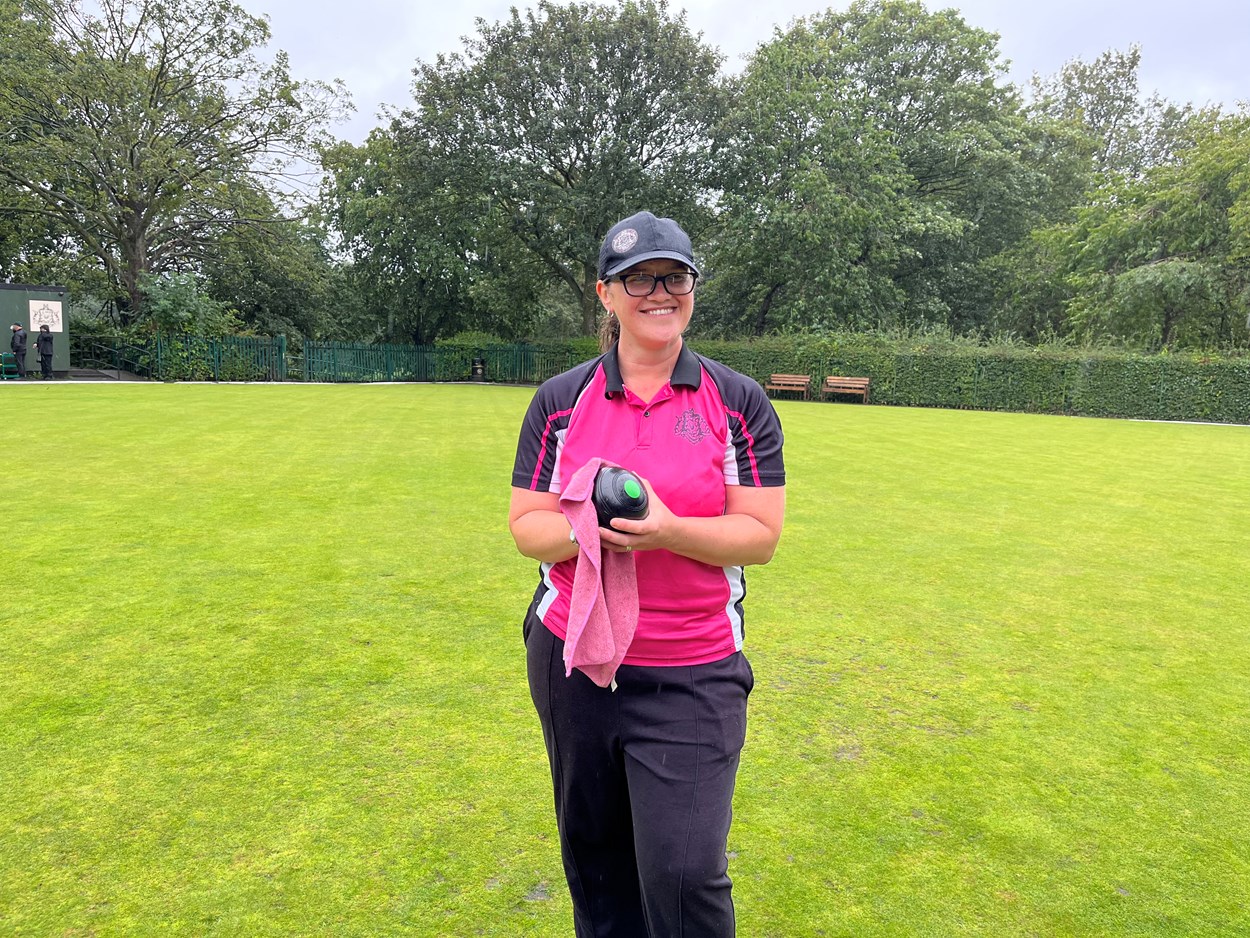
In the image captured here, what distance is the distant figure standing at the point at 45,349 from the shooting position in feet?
90.0

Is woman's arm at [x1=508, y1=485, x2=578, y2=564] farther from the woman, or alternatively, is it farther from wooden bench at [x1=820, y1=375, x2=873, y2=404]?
wooden bench at [x1=820, y1=375, x2=873, y2=404]

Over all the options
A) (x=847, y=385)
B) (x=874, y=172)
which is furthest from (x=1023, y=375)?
(x=874, y=172)

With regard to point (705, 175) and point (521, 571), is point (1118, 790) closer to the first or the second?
point (521, 571)

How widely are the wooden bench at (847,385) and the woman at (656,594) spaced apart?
30389 millimetres

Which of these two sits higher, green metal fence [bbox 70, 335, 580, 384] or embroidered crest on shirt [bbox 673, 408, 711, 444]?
green metal fence [bbox 70, 335, 580, 384]

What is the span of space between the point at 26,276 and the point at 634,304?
42735mm

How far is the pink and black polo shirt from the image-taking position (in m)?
1.95

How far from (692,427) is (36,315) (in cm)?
3307

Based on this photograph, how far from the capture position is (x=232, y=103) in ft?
118

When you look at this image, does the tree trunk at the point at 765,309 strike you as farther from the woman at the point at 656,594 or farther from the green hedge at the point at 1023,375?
the woman at the point at 656,594

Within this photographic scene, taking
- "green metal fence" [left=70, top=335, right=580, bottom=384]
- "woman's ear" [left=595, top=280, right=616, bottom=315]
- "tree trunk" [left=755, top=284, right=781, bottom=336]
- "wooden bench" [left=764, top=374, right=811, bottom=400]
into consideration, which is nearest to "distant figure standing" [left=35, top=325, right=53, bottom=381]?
"green metal fence" [left=70, top=335, right=580, bottom=384]

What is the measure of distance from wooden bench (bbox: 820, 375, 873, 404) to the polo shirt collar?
99.8ft

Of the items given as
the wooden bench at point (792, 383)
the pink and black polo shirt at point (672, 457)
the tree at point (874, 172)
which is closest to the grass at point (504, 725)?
the pink and black polo shirt at point (672, 457)

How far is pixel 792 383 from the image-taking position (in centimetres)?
3266
